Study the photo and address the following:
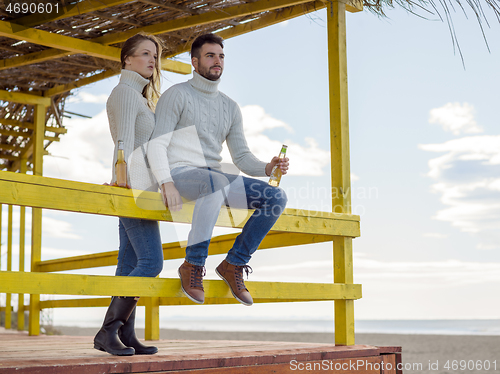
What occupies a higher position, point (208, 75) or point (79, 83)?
point (79, 83)

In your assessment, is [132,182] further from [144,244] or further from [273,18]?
[273,18]

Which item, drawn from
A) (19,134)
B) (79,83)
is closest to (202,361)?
(79,83)

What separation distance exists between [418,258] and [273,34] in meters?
14.7

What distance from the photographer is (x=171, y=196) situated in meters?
2.84

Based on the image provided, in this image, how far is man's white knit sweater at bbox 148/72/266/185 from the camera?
293 cm

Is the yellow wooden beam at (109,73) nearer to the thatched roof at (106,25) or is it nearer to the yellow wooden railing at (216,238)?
the thatched roof at (106,25)

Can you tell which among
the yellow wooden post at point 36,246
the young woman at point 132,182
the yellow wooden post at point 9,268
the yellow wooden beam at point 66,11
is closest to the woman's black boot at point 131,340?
the young woman at point 132,182

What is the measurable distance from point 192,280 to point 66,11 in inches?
108

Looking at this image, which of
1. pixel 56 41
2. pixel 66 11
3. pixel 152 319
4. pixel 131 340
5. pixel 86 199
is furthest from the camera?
pixel 152 319

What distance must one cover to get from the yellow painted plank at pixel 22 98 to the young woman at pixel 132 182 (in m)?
3.67

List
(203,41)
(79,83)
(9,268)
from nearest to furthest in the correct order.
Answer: (203,41) < (79,83) < (9,268)

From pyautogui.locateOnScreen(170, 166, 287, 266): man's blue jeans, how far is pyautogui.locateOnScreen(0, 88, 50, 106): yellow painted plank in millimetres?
4084

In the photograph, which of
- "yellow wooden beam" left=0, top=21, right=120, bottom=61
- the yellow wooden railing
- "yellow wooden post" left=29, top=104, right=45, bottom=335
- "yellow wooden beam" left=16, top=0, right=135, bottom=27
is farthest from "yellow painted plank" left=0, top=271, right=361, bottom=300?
"yellow wooden post" left=29, top=104, right=45, bottom=335

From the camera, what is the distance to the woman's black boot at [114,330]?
2.81 meters
